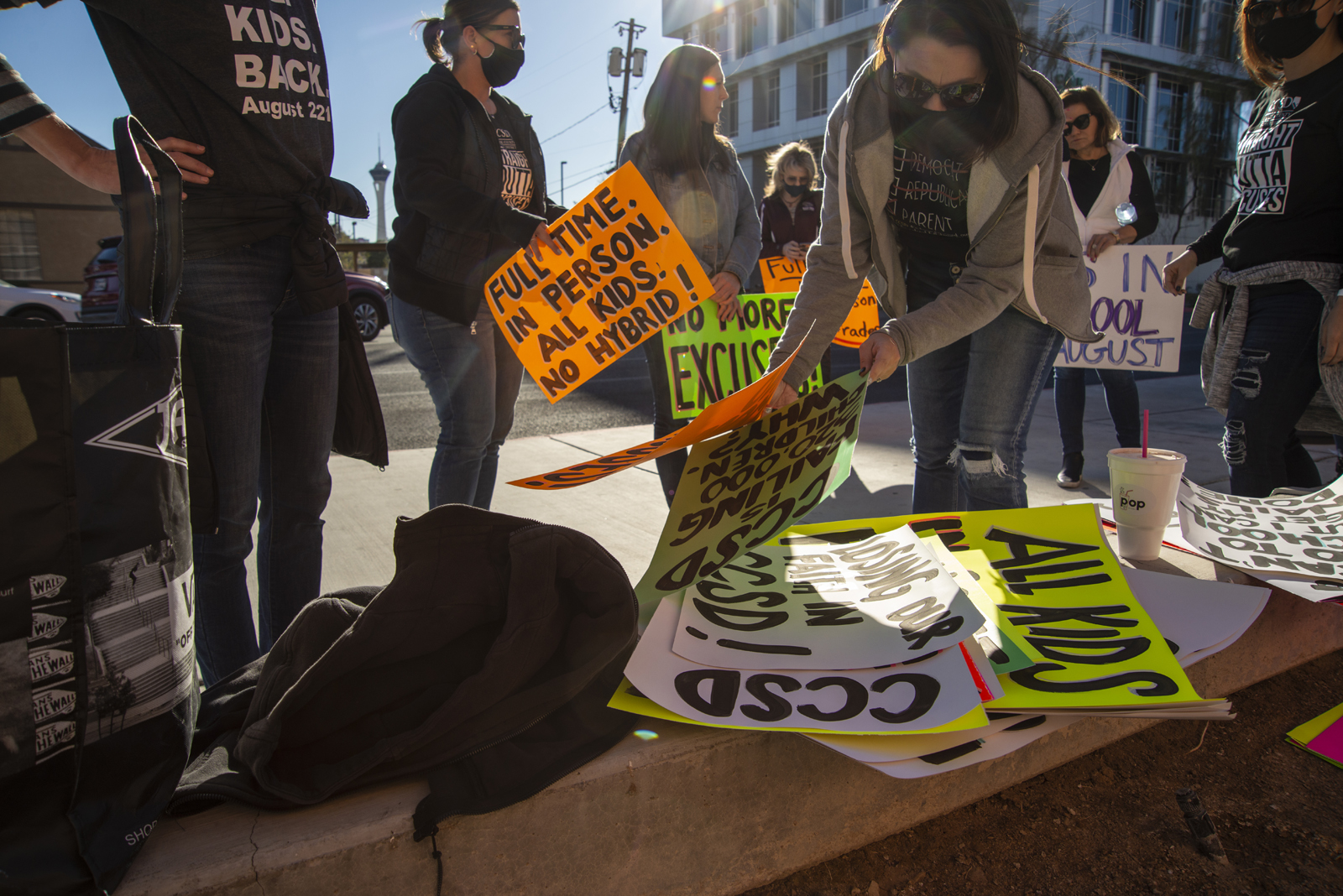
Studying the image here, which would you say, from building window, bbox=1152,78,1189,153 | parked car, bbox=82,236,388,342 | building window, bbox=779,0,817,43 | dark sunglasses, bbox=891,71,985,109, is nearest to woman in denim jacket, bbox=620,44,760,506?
dark sunglasses, bbox=891,71,985,109

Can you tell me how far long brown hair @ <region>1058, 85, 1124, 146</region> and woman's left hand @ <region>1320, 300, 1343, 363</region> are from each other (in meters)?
2.18

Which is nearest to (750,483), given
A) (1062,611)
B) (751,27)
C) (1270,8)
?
(1062,611)

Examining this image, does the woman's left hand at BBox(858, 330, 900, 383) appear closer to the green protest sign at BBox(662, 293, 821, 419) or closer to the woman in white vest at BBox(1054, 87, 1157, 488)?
the green protest sign at BBox(662, 293, 821, 419)

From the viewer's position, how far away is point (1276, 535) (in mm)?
2219

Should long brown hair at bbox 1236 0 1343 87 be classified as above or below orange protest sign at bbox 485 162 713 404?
above

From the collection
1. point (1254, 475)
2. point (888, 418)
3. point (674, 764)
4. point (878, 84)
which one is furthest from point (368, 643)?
point (888, 418)

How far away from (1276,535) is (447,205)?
8.31ft

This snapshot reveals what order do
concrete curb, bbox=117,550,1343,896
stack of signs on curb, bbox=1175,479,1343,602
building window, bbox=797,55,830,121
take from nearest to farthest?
1. concrete curb, bbox=117,550,1343,896
2. stack of signs on curb, bbox=1175,479,1343,602
3. building window, bbox=797,55,830,121

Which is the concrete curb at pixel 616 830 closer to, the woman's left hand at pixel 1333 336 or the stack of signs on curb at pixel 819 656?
the stack of signs on curb at pixel 819 656

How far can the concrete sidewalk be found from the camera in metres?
3.28

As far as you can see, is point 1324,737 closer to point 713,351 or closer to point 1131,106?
point 713,351

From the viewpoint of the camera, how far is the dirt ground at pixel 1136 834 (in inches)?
58.6

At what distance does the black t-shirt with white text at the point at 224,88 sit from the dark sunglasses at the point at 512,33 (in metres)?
0.85

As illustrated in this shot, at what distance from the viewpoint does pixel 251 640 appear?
6.15 feet
